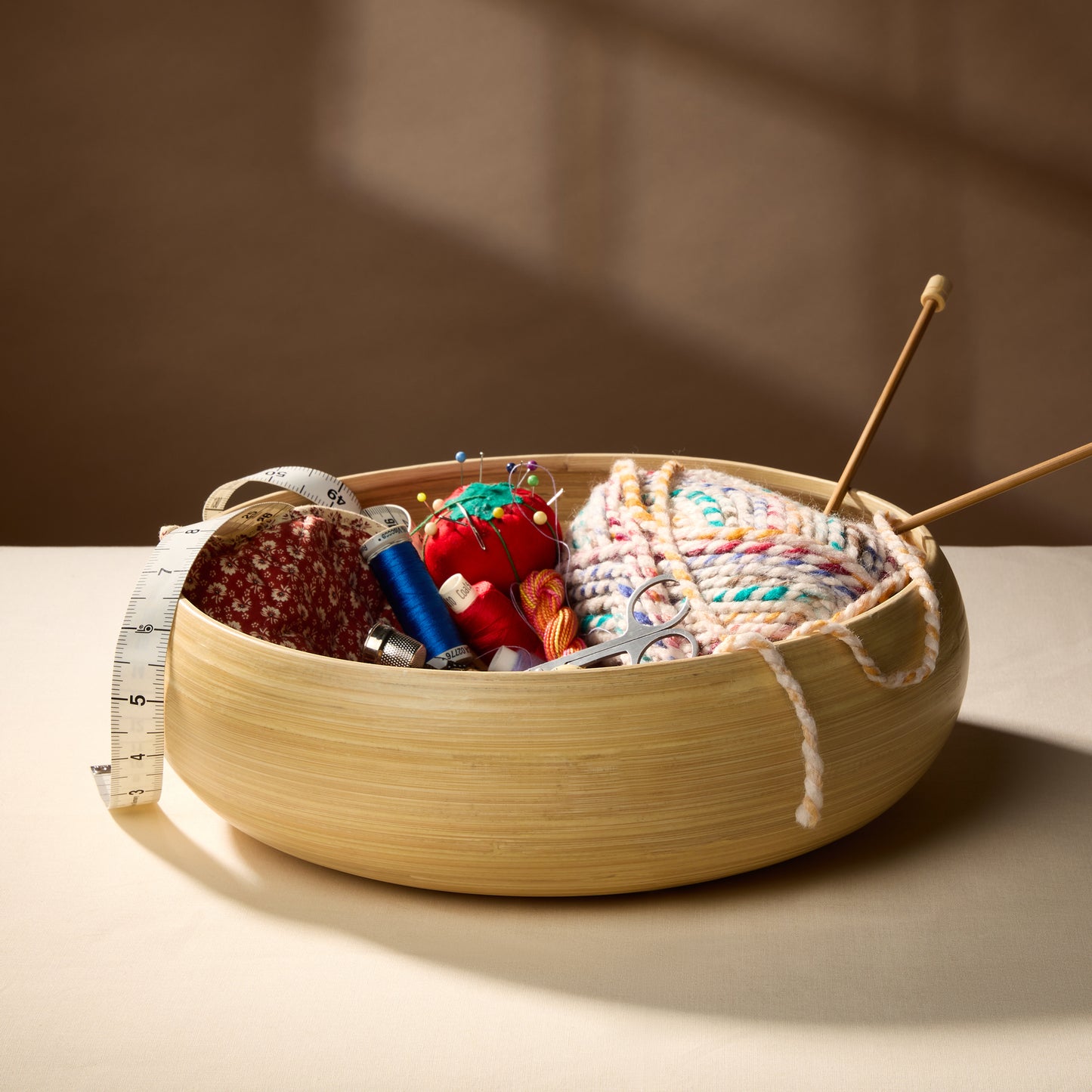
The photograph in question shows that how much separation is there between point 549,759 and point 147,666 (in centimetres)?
34

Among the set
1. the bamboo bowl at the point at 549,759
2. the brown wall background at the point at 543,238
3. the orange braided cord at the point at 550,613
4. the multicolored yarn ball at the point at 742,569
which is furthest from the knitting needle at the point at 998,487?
the brown wall background at the point at 543,238

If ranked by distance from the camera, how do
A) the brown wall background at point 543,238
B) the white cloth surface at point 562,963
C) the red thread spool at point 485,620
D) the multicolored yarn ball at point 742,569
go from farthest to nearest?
the brown wall background at point 543,238 → the red thread spool at point 485,620 → the multicolored yarn ball at point 742,569 → the white cloth surface at point 562,963

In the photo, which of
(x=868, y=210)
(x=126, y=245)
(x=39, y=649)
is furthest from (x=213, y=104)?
(x=39, y=649)

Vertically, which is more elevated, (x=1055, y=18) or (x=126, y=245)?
(x=1055, y=18)

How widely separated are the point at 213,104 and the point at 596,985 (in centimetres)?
249

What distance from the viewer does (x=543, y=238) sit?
2807 mm

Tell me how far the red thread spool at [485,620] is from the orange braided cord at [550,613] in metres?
0.02

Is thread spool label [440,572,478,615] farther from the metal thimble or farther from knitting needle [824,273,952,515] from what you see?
knitting needle [824,273,952,515]

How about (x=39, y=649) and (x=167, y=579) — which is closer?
(x=167, y=579)

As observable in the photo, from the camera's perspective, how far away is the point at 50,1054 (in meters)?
0.71

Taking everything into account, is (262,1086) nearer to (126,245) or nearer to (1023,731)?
(1023,731)

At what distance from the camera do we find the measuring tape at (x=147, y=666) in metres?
0.92

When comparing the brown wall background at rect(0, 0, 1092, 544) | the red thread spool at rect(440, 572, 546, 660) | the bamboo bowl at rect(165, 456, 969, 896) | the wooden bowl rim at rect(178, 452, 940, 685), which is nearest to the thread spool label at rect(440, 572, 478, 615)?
the red thread spool at rect(440, 572, 546, 660)

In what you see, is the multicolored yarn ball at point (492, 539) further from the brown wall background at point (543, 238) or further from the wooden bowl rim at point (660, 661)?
the brown wall background at point (543, 238)
